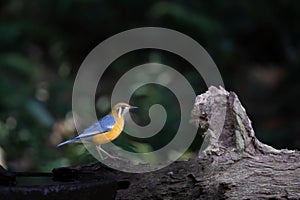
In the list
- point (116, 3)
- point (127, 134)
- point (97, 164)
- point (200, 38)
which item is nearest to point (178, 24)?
point (200, 38)

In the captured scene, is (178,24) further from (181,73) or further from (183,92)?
(183,92)

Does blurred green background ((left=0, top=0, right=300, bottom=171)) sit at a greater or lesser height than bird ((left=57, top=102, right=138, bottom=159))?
greater

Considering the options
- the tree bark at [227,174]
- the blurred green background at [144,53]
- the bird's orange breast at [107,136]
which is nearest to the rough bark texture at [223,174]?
the tree bark at [227,174]

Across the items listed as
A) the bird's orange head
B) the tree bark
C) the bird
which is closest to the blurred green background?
the bird's orange head

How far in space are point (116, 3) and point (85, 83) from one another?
Answer: 0.88 m

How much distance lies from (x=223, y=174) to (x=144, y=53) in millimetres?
3474

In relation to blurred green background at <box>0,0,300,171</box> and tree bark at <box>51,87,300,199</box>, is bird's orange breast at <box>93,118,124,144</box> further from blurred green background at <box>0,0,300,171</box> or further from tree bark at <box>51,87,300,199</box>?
blurred green background at <box>0,0,300,171</box>

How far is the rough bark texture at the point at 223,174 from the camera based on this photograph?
163cm

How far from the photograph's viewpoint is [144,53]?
5.08 meters

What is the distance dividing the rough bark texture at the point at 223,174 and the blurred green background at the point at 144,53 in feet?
6.45

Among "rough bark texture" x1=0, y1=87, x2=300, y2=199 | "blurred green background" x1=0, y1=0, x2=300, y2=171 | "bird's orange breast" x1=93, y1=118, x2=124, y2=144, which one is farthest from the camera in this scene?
→ "blurred green background" x1=0, y1=0, x2=300, y2=171

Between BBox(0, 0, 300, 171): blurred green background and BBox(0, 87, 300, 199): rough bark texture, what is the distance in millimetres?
1965

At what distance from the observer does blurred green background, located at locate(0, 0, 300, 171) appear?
401 cm

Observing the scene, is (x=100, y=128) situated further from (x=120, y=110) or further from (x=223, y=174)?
(x=223, y=174)
